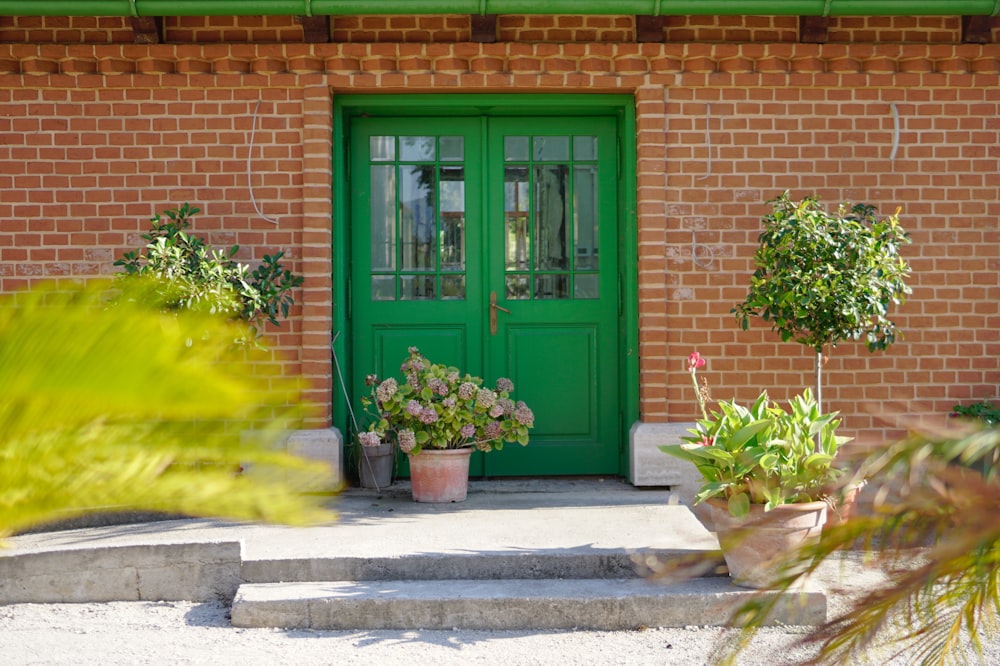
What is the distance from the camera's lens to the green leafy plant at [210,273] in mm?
5039

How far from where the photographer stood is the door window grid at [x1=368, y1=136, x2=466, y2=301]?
6434 millimetres

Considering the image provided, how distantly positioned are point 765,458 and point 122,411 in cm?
315

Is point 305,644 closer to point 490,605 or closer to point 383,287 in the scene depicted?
point 490,605

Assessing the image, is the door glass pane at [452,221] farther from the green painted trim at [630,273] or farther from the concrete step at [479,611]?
the concrete step at [479,611]

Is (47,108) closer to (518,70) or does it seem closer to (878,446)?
(518,70)

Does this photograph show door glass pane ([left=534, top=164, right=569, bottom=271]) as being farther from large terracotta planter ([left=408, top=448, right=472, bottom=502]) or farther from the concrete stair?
the concrete stair

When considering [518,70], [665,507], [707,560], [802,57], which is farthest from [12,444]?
[802,57]

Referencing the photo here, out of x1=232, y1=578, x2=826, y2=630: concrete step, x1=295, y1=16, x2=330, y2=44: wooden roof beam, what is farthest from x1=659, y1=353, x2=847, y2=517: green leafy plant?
x1=295, y1=16, x2=330, y2=44: wooden roof beam

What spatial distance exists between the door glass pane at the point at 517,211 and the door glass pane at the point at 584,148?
0.36m

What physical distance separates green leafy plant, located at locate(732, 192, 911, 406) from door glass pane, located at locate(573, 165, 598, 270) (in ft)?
4.28

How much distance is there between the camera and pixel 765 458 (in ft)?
13.1

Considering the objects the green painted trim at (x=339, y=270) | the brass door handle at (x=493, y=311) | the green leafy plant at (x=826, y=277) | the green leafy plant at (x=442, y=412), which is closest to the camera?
the green leafy plant at (x=826, y=277)

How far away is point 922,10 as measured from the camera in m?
5.76

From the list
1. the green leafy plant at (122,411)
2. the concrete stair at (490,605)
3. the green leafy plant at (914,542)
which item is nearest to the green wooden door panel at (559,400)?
the concrete stair at (490,605)
